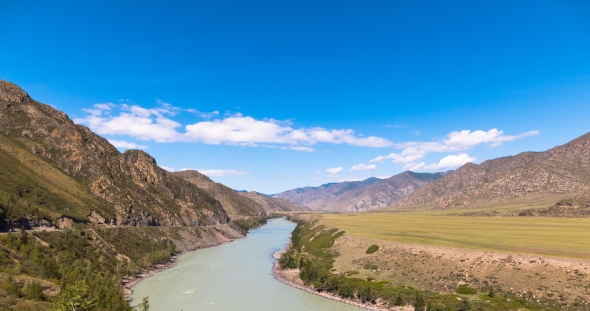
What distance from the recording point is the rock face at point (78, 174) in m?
112

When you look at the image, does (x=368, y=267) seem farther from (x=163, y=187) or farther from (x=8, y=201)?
(x=163, y=187)

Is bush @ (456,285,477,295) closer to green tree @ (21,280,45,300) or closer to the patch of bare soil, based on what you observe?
the patch of bare soil

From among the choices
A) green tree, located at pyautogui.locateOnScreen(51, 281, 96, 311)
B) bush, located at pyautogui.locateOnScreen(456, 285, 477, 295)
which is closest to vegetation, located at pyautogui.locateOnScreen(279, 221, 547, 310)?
bush, located at pyautogui.locateOnScreen(456, 285, 477, 295)

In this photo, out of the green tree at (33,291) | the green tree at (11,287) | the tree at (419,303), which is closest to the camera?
the green tree at (11,287)

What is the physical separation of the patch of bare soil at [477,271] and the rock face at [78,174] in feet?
303

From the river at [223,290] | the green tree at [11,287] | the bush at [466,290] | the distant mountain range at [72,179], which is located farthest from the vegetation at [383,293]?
the distant mountain range at [72,179]

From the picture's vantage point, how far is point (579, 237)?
7812 cm

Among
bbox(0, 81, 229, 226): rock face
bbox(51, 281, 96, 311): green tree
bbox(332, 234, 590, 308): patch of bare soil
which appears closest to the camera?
bbox(51, 281, 96, 311): green tree

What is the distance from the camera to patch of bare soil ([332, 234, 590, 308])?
48562 millimetres

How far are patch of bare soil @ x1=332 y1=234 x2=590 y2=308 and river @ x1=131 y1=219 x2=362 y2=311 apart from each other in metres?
16.6

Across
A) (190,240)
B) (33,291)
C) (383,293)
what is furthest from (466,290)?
(190,240)

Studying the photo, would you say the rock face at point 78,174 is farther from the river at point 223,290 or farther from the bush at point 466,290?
the bush at point 466,290

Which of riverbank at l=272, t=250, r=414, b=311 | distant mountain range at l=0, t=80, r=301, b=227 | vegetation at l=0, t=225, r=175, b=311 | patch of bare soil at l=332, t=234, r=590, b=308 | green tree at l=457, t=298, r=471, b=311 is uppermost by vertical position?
distant mountain range at l=0, t=80, r=301, b=227

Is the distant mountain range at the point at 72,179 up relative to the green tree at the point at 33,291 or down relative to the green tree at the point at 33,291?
up
